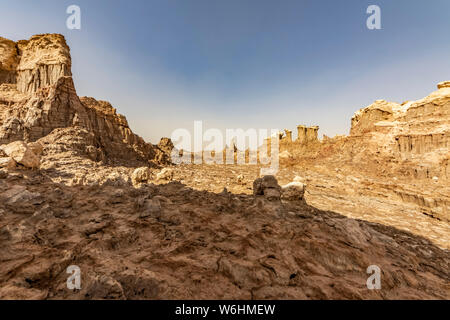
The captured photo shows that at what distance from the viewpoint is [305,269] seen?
271cm

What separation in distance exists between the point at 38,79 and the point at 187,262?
72.9ft

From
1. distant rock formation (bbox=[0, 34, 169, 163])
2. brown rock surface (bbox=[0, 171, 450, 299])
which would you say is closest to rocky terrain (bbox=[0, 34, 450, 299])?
brown rock surface (bbox=[0, 171, 450, 299])

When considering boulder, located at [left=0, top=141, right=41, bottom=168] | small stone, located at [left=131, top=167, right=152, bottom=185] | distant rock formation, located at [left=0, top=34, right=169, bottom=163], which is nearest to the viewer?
boulder, located at [left=0, top=141, right=41, bottom=168]

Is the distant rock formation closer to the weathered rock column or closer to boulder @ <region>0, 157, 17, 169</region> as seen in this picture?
boulder @ <region>0, 157, 17, 169</region>

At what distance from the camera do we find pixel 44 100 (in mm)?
13008

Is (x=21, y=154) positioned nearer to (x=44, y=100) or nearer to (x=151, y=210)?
(x=151, y=210)

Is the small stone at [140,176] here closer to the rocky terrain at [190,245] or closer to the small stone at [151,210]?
the rocky terrain at [190,245]

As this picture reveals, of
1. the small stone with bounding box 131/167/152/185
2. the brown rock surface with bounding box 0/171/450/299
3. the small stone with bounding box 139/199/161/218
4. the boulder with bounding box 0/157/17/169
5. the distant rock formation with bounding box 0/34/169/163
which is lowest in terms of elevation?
the brown rock surface with bounding box 0/171/450/299

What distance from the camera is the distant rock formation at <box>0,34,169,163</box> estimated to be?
12156 mm

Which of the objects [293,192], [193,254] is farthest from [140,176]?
[293,192]

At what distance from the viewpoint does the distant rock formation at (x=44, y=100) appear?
12.2m

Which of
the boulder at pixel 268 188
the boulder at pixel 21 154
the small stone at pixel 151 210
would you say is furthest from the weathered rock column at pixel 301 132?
the boulder at pixel 21 154
